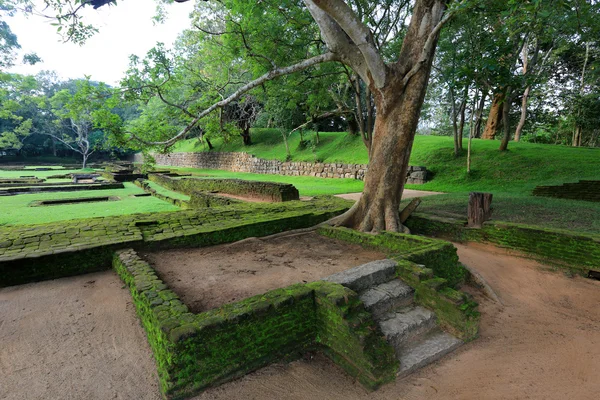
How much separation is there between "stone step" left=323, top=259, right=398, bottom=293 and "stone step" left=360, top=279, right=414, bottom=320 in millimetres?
65

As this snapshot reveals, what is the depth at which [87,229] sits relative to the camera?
541 cm

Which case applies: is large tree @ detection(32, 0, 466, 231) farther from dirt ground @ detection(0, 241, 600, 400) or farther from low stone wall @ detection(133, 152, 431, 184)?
low stone wall @ detection(133, 152, 431, 184)

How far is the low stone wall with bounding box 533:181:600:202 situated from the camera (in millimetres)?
9461

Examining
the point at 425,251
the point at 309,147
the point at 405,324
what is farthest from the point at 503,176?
the point at 309,147

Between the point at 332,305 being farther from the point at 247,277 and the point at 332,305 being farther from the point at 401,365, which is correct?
the point at 247,277

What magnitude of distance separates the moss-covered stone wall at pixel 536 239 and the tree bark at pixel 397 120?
120 centimetres

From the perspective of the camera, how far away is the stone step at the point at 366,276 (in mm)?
3523

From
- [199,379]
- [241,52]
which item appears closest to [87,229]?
[199,379]

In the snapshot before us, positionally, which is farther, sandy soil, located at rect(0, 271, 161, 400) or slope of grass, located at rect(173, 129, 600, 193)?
slope of grass, located at rect(173, 129, 600, 193)

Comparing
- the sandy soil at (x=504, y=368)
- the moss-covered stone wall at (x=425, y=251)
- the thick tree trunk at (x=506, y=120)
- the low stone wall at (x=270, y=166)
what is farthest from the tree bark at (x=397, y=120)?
the thick tree trunk at (x=506, y=120)

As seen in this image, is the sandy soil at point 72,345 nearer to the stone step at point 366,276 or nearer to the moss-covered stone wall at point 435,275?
the stone step at point 366,276

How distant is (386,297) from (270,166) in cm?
2202

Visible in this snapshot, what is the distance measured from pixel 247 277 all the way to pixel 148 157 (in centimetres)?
444

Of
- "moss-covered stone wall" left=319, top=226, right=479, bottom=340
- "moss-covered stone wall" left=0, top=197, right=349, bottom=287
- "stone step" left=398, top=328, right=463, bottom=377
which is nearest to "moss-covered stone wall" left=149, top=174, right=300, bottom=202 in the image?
"moss-covered stone wall" left=0, top=197, right=349, bottom=287
